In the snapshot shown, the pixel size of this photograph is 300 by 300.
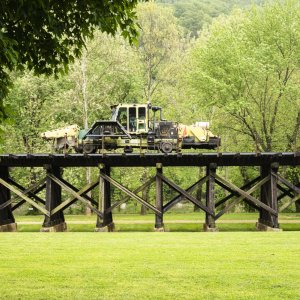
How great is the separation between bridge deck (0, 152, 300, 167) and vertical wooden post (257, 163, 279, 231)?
0.67 meters

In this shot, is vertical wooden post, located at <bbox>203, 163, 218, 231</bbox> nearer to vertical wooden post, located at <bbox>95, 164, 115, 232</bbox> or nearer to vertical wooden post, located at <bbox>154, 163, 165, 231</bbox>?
vertical wooden post, located at <bbox>154, 163, 165, 231</bbox>

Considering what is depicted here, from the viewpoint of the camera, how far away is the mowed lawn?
9297mm

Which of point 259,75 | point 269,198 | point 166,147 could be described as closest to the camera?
point 269,198

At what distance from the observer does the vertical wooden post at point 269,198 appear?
24422 millimetres

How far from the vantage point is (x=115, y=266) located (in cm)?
1213

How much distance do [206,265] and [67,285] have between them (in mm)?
3532

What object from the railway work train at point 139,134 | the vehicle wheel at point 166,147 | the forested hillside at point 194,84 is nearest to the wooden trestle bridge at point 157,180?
the vehicle wheel at point 166,147

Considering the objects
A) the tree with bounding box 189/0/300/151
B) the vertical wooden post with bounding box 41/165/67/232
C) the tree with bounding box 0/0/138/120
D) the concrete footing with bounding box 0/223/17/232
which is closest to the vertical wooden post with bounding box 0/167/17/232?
the concrete footing with bounding box 0/223/17/232

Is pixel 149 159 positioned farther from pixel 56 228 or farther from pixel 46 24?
pixel 46 24

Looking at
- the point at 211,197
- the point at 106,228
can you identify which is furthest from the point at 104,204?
the point at 211,197

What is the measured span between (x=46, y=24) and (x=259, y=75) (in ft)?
91.4

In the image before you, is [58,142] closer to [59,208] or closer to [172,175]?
[59,208]

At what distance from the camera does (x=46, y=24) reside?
8.43 meters

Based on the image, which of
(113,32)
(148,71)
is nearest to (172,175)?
(148,71)
